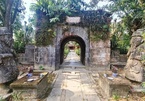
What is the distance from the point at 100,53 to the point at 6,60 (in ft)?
23.9

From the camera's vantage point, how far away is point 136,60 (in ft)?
21.1

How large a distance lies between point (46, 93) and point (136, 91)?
3.08 m

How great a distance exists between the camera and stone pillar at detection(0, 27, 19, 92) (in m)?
5.04

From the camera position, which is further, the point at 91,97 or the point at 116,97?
the point at 91,97

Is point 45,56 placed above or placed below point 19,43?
below

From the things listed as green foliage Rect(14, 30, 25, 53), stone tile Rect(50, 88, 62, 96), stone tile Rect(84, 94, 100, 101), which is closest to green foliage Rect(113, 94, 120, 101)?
stone tile Rect(84, 94, 100, 101)

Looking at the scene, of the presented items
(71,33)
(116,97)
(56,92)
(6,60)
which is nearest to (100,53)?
(71,33)

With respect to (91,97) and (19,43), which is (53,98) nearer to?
(91,97)

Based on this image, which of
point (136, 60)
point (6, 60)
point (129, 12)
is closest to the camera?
point (6, 60)

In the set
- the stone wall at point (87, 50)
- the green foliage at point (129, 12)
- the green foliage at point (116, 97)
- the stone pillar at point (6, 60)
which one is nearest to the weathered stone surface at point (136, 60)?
the green foliage at point (116, 97)

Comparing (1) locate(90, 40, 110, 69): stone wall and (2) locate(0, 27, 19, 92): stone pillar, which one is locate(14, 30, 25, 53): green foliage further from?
(2) locate(0, 27, 19, 92): stone pillar

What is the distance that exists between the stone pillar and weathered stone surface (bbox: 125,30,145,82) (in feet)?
14.3

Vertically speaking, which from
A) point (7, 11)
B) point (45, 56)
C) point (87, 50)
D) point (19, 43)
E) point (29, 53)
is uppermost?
point (7, 11)

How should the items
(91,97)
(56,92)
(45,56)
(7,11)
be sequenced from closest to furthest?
(91,97) → (56,92) → (45,56) → (7,11)
